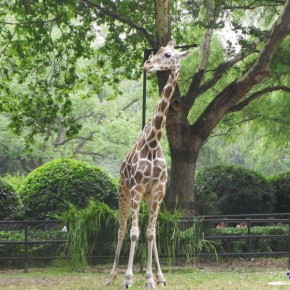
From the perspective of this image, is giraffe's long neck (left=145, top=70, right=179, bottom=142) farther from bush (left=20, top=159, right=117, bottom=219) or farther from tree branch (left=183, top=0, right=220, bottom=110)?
bush (left=20, top=159, right=117, bottom=219)

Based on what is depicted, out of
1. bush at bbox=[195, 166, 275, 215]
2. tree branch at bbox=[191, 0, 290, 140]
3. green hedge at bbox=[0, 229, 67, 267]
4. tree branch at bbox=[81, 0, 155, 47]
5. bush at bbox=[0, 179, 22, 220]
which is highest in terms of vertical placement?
tree branch at bbox=[81, 0, 155, 47]

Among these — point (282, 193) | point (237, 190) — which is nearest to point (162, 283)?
point (237, 190)

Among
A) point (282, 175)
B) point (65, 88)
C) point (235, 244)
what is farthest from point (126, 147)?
point (235, 244)

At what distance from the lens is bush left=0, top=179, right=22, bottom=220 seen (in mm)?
16672

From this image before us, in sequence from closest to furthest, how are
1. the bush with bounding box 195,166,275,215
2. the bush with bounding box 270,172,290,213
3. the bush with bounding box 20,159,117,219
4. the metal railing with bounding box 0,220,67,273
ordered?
the metal railing with bounding box 0,220,67,273 → the bush with bounding box 20,159,117,219 → the bush with bounding box 195,166,275,215 → the bush with bounding box 270,172,290,213

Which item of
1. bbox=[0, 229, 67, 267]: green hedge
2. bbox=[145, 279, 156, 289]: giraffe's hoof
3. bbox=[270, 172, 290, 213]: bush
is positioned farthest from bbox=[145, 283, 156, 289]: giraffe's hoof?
bbox=[270, 172, 290, 213]: bush

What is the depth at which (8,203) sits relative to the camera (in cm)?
1677

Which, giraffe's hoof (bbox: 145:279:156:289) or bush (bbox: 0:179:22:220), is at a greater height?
bush (bbox: 0:179:22:220)

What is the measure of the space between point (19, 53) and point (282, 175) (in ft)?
28.7

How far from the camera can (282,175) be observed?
2125 cm

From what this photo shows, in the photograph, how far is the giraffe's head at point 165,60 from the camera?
35.6ft

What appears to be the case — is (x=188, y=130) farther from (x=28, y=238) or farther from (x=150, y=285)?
(x=150, y=285)

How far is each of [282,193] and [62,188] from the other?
7113 millimetres

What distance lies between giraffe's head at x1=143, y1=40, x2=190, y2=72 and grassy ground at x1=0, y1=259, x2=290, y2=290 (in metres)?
3.37
